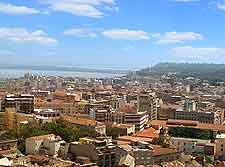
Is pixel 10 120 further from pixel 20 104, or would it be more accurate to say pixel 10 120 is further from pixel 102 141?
pixel 102 141

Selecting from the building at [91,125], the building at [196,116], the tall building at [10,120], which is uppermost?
the tall building at [10,120]

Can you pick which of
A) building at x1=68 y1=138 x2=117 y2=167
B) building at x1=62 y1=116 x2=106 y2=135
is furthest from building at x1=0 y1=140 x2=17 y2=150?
building at x1=62 y1=116 x2=106 y2=135

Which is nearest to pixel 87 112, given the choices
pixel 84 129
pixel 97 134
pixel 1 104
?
pixel 1 104

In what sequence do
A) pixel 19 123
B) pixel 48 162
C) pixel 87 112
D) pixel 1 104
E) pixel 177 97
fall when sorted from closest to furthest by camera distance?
pixel 48 162
pixel 19 123
pixel 1 104
pixel 87 112
pixel 177 97

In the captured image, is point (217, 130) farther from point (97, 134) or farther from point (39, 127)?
point (39, 127)

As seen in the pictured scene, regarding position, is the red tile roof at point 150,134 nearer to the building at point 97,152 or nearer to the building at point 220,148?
the building at point 220,148

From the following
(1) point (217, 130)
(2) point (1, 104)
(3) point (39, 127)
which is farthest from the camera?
(2) point (1, 104)

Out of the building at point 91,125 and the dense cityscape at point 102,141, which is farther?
the building at point 91,125

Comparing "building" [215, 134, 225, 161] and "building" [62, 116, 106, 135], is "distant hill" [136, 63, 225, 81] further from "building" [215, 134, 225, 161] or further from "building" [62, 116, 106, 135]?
"building" [215, 134, 225, 161]

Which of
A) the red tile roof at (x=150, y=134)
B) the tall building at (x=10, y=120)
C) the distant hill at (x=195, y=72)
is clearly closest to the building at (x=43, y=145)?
the tall building at (x=10, y=120)

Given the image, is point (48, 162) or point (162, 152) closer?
point (48, 162)
